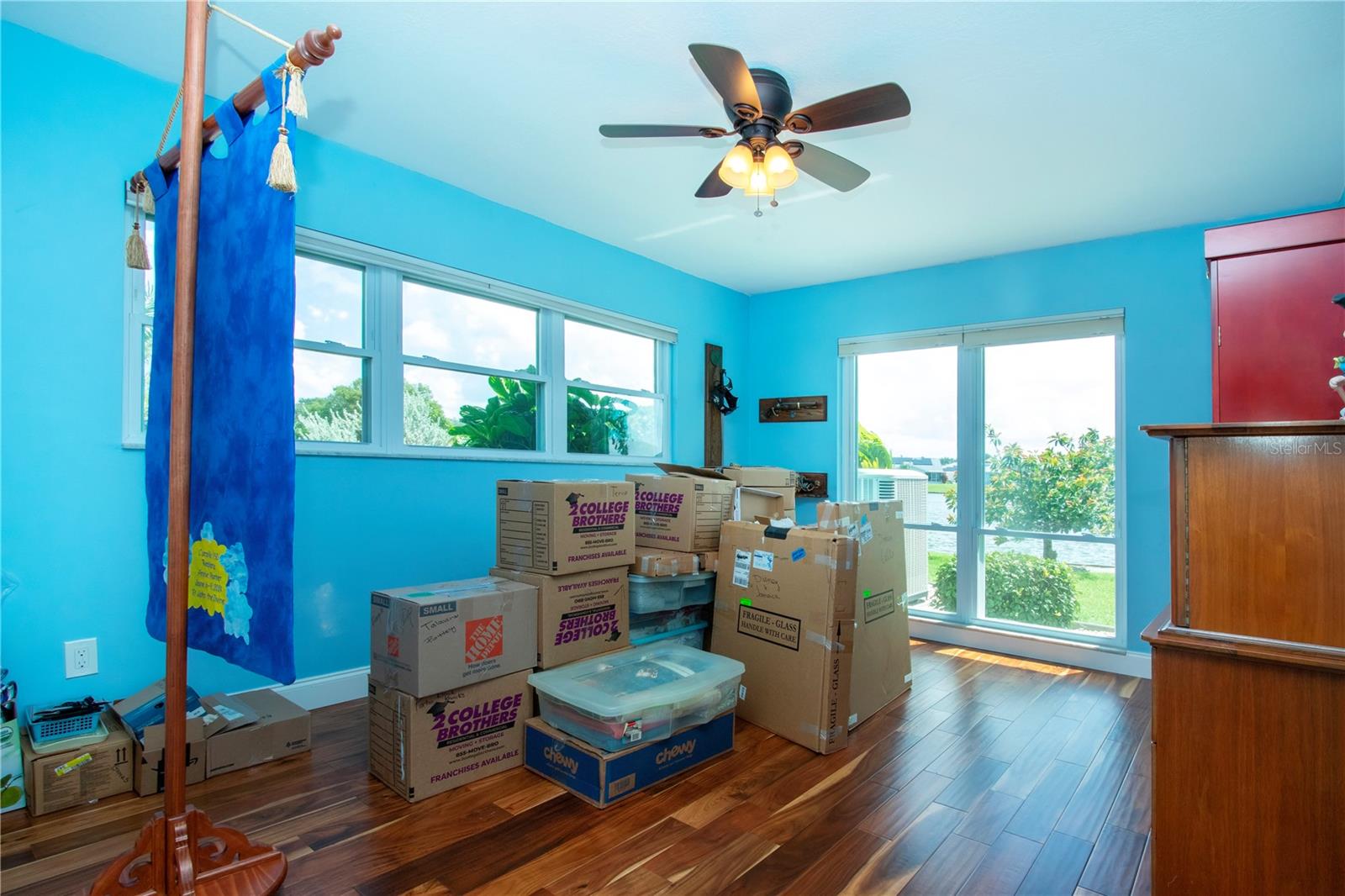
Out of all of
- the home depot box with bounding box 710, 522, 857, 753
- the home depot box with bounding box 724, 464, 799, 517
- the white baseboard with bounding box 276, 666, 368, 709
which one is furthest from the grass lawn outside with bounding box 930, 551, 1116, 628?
the white baseboard with bounding box 276, 666, 368, 709

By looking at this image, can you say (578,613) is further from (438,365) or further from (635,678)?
(438,365)

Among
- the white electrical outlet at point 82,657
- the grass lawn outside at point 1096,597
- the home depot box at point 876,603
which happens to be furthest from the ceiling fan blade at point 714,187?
the grass lawn outside at point 1096,597

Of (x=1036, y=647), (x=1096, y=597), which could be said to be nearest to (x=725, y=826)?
(x=1036, y=647)

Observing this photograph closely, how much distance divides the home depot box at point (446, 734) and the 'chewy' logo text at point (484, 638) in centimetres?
10

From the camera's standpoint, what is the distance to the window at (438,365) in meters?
2.97

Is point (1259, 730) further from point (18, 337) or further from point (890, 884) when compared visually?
point (18, 337)

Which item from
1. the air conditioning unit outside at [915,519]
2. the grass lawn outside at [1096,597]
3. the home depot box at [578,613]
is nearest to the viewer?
the home depot box at [578,613]

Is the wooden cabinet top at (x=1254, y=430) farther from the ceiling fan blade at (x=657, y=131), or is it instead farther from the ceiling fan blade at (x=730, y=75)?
the ceiling fan blade at (x=657, y=131)

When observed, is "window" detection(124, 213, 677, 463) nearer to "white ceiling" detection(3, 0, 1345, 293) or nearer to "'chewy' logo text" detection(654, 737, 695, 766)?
"white ceiling" detection(3, 0, 1345, 293)

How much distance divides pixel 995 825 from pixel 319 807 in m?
2.09

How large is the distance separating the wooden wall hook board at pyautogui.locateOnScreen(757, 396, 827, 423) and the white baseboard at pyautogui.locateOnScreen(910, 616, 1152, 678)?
159cm

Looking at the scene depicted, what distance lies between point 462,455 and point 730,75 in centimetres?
226

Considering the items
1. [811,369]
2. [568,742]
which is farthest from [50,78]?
[811,369]

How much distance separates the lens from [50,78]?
229cm
